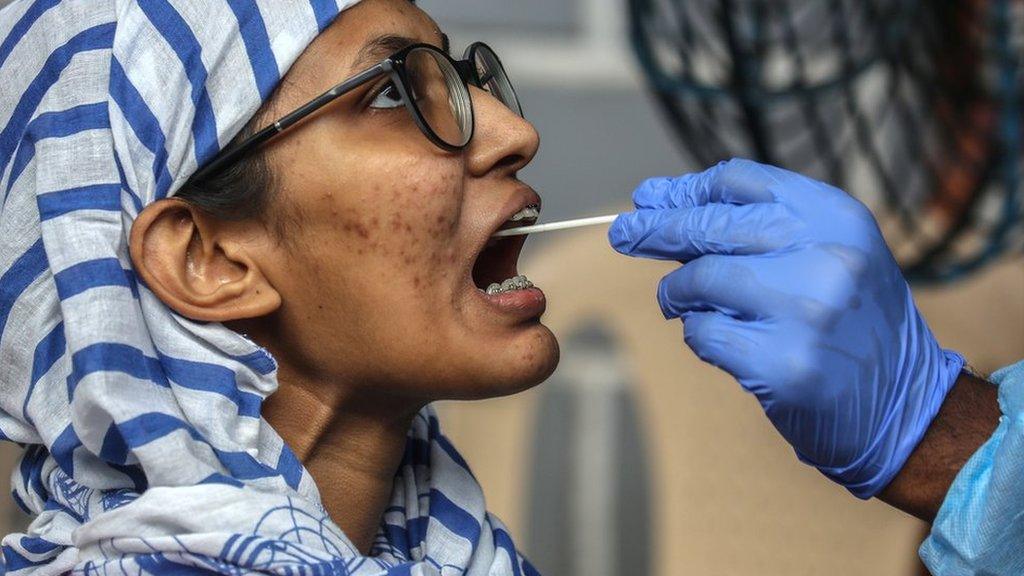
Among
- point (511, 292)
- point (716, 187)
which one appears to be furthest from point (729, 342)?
point (511, 292)

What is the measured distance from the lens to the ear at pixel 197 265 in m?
1.41

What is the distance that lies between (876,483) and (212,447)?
0.70 metres

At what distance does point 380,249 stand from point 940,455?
64 cm

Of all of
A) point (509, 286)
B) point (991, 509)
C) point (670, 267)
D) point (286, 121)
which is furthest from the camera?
point (670, 267)

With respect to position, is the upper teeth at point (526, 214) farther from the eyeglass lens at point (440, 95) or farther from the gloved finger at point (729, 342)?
the gloved finger at point (729, 342)

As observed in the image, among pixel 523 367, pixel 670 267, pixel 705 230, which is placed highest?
pixel 705 230

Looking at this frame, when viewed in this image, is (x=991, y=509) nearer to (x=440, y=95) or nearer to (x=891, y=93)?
(x=440, y=95)

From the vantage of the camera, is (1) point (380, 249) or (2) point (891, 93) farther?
(2) point (891, 93)

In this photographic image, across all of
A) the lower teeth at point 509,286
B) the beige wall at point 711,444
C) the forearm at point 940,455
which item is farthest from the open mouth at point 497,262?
the beige wall at point 711,444

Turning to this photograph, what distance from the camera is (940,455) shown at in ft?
4.56

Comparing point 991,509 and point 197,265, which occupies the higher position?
point 197,265

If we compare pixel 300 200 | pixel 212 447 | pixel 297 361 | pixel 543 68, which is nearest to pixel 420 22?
pixel 300 200

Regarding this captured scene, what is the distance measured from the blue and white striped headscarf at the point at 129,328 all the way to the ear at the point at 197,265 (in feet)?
0.05

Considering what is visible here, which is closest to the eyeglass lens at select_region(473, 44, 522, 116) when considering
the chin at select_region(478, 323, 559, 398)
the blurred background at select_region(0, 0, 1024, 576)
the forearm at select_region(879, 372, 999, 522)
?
the chin at select_region(478, 323, 559, 398)
